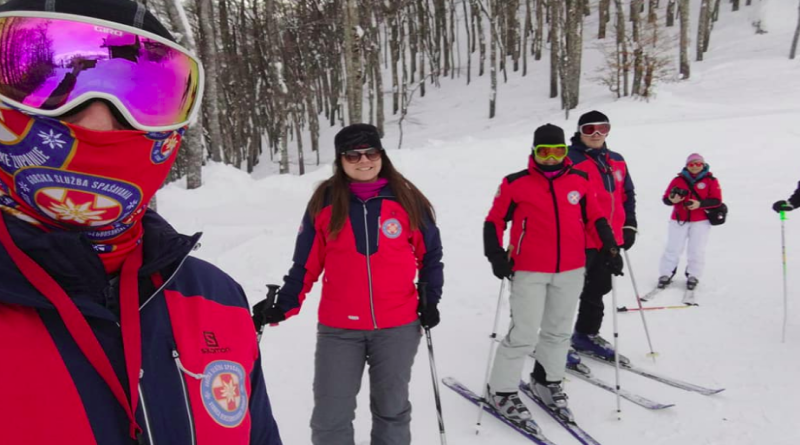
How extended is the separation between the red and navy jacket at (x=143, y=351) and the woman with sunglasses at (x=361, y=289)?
157 centimetres

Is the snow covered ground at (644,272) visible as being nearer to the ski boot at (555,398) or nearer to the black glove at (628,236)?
the ski boot at (555,398)

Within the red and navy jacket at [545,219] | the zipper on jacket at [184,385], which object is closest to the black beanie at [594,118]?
the red and navy jacket at [545,219]

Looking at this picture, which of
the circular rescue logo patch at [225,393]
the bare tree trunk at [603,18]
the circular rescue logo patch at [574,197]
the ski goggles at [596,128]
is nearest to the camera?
the circular rescue logo patch at [225,393]

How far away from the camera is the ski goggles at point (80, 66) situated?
87 centimetres

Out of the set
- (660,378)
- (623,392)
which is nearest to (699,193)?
(660,378)

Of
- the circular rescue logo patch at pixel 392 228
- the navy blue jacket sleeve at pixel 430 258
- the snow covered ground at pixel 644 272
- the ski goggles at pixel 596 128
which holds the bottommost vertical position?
the snow covered ground at pixel 644 272

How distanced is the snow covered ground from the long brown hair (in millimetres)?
→ 1708

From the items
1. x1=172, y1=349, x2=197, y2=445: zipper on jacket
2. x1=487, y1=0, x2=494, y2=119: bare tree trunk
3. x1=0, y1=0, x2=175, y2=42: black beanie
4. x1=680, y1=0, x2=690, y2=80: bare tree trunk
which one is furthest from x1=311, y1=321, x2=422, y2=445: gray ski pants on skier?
x1=680, y1=0, x2=690, y2=80: bare tree trunk

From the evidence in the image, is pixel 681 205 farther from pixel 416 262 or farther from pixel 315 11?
pixel 315 11

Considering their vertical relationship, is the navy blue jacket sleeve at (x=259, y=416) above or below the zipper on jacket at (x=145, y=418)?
below

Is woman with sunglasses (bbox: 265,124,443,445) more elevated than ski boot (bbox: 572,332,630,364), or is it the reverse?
woman with sunglasses (bbox: 265,124,443,445)

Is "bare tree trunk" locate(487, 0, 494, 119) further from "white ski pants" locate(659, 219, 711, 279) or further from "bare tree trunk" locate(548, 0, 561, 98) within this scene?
"white ski pants" locate(659, 219, 711, 279)

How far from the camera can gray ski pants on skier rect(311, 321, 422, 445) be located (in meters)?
2.84

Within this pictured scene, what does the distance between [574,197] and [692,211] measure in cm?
395
